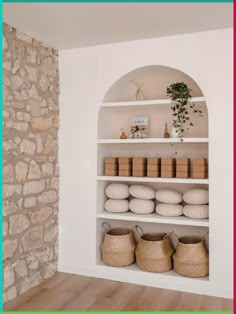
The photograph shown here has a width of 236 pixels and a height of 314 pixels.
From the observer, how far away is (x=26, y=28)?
9.73 ft

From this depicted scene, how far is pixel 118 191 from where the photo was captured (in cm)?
345

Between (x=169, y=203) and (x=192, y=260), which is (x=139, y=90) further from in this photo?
(x=192, y=260)

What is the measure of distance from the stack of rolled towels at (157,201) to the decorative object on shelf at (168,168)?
185mm

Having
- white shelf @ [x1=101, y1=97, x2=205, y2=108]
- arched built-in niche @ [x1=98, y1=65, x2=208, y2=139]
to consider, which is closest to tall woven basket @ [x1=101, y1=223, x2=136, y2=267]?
arched built-in niche @ [x1=98, y1=65, x2=208, y2=139]

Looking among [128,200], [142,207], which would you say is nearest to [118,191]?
[128,200]

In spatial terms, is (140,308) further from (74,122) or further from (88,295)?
(74,122)

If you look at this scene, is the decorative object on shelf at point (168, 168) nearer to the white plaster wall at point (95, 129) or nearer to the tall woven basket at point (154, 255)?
the white plaster wall at point (95, 129)

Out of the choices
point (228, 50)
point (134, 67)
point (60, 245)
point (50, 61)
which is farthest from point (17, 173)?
point (228, 50)

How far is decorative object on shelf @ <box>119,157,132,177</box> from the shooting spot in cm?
340

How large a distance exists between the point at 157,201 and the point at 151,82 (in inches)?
50.9

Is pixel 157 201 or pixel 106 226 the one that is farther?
pixel 106 226

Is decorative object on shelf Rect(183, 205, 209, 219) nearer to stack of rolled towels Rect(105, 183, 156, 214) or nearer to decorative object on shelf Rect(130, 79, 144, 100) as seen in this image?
stack of rolled towels Rect(105, 183, 156, 214)

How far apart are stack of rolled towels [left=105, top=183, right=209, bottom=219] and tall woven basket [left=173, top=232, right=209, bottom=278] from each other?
286 millimetres

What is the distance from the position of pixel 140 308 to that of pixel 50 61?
252 cm
